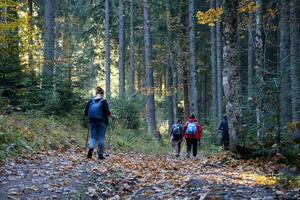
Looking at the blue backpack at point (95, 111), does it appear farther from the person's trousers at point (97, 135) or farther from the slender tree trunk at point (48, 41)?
the slender tree trunk at point (48, 41)

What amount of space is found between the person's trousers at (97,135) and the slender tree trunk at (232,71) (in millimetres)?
3514

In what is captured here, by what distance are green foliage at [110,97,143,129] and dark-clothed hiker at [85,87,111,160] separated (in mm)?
A: 11643

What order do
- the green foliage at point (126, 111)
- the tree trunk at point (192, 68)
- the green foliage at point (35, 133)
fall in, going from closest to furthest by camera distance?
the green foliage at point (35, 133), the tree trunk at point (192, 68), the green foliage at point (126, 111)

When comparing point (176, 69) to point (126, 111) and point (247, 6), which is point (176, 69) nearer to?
point (126, 111)

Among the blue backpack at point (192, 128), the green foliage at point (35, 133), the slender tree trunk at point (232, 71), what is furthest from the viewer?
the blue backpack at point (192, 128)

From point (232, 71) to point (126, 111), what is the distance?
13.3 metres

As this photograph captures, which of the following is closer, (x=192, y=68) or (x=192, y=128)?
(x=192, y=128)

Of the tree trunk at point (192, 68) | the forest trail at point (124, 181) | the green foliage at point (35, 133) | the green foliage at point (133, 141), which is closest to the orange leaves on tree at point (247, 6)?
the forest trail at point (124, 181)

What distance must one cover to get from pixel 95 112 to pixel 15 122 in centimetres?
316

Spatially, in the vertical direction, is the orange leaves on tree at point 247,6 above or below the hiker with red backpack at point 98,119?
above

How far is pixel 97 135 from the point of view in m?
12.3

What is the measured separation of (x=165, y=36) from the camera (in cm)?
3275

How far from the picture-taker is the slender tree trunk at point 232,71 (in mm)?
11477

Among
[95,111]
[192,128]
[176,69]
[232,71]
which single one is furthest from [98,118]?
[176,69]
